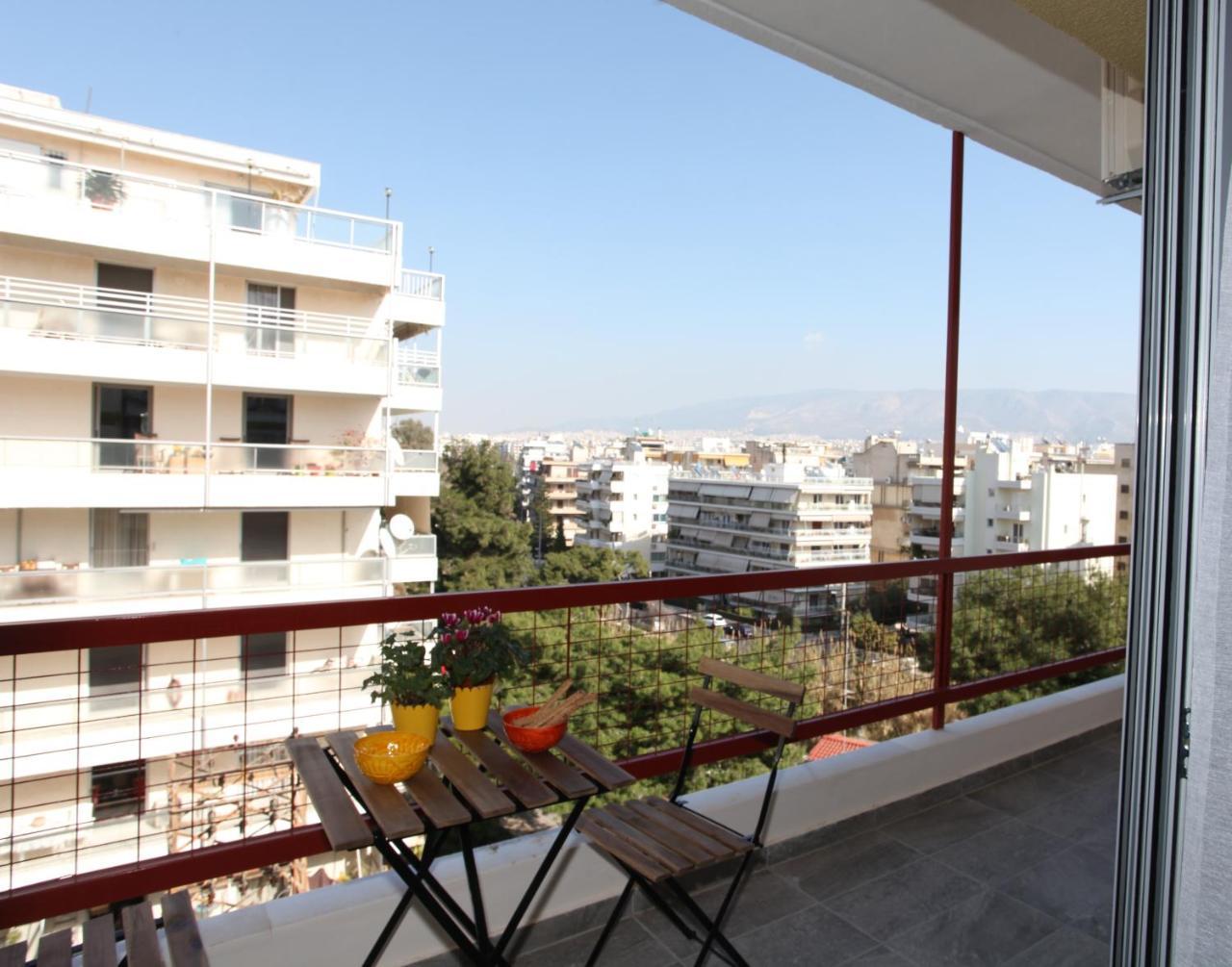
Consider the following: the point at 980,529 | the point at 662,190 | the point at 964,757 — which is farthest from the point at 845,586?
the point at 662,190

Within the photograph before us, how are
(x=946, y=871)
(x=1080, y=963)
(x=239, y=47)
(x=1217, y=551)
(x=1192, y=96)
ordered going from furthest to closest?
(x=239, y=47) → (x=946, y=871) → (x=1080, y=963) → (x=1192, y=96) → (x=1217, y=551)

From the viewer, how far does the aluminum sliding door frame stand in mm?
856

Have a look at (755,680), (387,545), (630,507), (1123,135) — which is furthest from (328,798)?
(630,507)

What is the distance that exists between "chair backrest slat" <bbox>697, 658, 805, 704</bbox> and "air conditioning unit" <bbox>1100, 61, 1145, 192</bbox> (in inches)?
50.5

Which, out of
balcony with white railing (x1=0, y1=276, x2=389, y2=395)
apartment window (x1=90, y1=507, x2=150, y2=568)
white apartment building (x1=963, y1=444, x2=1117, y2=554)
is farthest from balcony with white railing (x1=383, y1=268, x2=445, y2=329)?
white apartment building (x1=963, y1=444, x2=1117, y2=554)

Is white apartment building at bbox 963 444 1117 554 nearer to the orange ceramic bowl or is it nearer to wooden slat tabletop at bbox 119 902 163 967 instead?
the orange ceramic bowl

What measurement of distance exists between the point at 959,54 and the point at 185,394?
13.6m

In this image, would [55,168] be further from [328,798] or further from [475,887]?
[475,887]

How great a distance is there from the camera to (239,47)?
22.4 m

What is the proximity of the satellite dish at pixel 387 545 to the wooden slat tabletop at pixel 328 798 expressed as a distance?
12.2 m

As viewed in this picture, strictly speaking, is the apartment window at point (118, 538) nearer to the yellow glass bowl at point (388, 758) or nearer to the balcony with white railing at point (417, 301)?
the balcony with white railing at point (417, 301)

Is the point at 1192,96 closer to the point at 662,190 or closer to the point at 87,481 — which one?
the point at 87,481

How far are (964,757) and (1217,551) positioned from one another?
2.54m

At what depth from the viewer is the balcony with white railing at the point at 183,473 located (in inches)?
487
